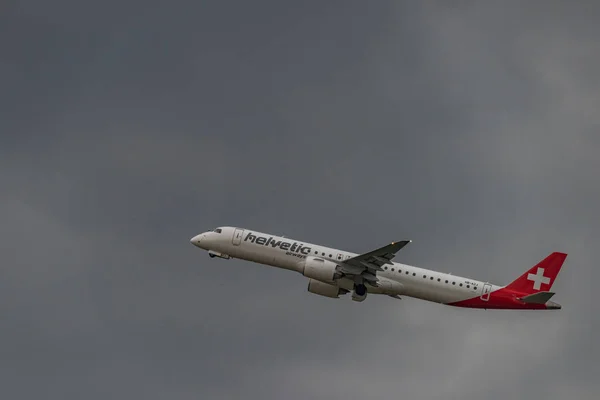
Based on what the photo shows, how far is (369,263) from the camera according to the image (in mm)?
93000

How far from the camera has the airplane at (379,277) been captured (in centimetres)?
9400

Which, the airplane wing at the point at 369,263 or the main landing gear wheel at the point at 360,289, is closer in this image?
the airplane wing at the point at 369,263

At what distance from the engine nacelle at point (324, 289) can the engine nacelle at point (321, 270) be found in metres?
2.34

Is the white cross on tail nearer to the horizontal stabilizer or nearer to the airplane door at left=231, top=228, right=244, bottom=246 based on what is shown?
the horizontal stabilizer

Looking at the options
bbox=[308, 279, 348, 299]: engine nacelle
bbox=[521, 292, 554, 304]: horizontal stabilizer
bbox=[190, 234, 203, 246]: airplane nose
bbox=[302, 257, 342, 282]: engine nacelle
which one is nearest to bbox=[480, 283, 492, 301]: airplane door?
bbox=[521, 292, 554, 304]: horizontal stabilizer

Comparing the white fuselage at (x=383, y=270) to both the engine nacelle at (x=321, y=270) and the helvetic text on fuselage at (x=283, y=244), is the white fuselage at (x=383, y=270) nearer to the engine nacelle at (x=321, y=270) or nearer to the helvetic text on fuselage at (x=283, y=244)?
the helvetic text on fuselage at (x=283, y=244)

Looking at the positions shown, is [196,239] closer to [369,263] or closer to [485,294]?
[369,263]

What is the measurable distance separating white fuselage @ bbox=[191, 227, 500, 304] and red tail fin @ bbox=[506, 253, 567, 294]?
104 inches

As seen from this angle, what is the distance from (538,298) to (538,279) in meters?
4.13

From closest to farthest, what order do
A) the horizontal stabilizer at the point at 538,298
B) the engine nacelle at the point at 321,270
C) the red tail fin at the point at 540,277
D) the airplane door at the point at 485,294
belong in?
1. the engine nacelle at the point at 321,270
2. the horizontal stabilizer at the point at 538,298
3. the airplane door at the point at 485,294
4. the red tail fin at the point at 540,277

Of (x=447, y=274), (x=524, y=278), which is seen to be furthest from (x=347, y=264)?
(x=524, y=278)

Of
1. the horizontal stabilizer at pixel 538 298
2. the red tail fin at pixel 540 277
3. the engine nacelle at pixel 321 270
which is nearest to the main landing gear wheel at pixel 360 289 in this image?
the engine nacelle at pixel 321 270

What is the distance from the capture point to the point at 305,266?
94000mm

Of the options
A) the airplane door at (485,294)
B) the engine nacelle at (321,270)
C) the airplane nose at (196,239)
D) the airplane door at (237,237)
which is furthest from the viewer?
the airplane nose at (196,239)
